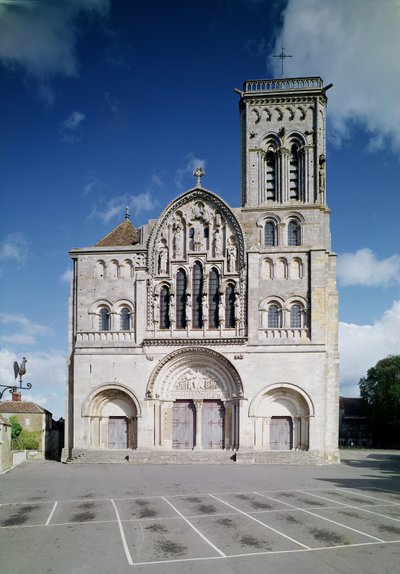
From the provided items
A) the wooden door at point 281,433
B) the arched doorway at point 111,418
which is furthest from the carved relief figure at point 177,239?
the wooden door at point 281,433

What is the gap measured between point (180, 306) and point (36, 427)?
12.8 metres

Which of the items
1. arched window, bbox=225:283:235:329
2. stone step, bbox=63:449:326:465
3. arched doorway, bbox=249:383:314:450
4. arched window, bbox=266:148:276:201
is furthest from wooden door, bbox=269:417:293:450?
arched window, bbox=266:148:276:201

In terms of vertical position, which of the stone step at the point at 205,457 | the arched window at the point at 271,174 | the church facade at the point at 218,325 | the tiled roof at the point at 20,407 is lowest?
the stone step at the point at 205,457

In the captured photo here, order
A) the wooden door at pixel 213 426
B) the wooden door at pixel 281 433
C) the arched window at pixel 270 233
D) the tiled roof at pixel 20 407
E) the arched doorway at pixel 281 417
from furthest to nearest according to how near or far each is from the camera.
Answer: the tiled roof at pixel 20 407, the arched window at pixel 270 233, the wooden door at pixel 213 426, the wooden door at pixel 281 433, the arched doorway at pixel 281 417

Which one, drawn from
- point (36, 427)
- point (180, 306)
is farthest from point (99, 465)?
point (180, 306)

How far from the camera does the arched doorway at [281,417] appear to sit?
113ft

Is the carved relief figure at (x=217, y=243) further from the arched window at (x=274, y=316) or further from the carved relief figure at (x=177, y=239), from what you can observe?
the arched window at (x=274, y=316)

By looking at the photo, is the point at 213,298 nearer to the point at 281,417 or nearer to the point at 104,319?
the point at 104,319

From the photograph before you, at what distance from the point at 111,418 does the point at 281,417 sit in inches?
415

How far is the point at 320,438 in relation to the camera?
33.9 meters

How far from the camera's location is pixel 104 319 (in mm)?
37250

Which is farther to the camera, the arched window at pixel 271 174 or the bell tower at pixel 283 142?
the arched window at pixel 271 174

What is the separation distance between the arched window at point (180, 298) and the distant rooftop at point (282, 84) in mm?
13544

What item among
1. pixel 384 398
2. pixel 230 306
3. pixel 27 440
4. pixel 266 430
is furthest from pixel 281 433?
pixel 384 398
